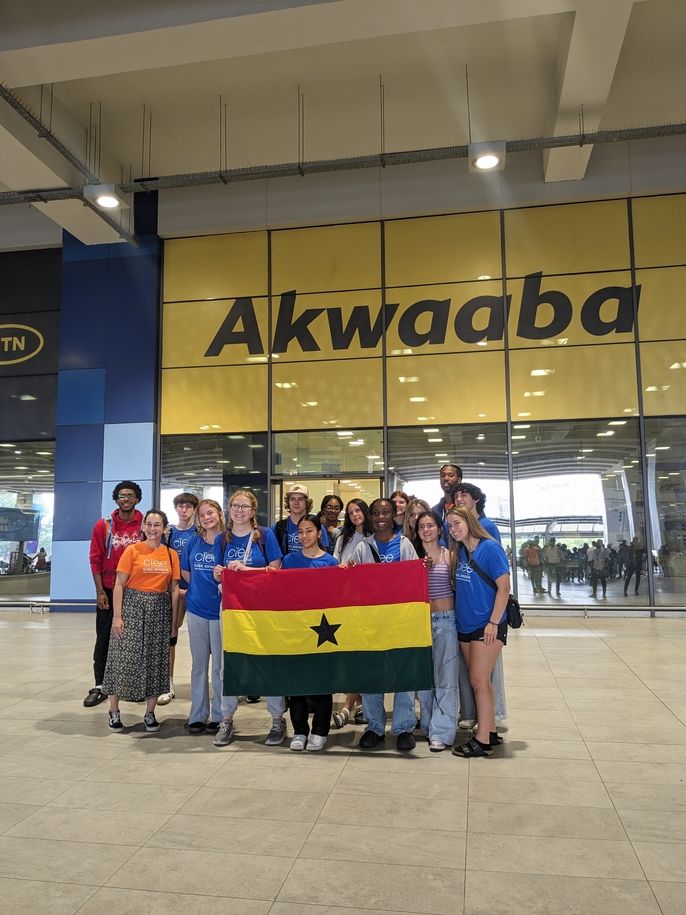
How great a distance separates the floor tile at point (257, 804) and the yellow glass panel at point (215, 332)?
871cm

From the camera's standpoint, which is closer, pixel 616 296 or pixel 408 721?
pixel 408 721

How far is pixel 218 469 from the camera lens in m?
11.6

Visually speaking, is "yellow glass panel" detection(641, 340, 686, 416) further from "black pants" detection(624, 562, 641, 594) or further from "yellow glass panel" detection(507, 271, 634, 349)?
"black pants" detection(624, 562, 641, 594)

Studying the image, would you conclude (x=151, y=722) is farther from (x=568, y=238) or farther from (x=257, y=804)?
(x=568, y=238)

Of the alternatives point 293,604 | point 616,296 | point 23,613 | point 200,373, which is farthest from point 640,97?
point 23,613

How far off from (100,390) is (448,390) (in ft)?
19.9

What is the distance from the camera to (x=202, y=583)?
15.6 ft

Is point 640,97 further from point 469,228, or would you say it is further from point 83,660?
point 83,660

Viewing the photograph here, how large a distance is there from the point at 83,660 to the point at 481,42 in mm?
8827

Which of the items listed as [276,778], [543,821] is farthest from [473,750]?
[276,778]

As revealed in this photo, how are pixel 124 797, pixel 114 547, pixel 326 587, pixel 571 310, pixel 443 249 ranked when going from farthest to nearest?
pixel 443 249, pixel 571 310, pixel 114 547, pixel 326 587, pixel 124 797

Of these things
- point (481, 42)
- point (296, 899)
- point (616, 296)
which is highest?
point (481, 42)

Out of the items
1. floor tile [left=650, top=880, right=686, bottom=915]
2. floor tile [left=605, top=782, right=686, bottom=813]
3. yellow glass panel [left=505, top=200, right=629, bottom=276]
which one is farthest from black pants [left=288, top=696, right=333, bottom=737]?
yellow glass panel [left=505, top=200, right=629, bottom=276]

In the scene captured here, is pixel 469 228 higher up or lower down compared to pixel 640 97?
lower down
